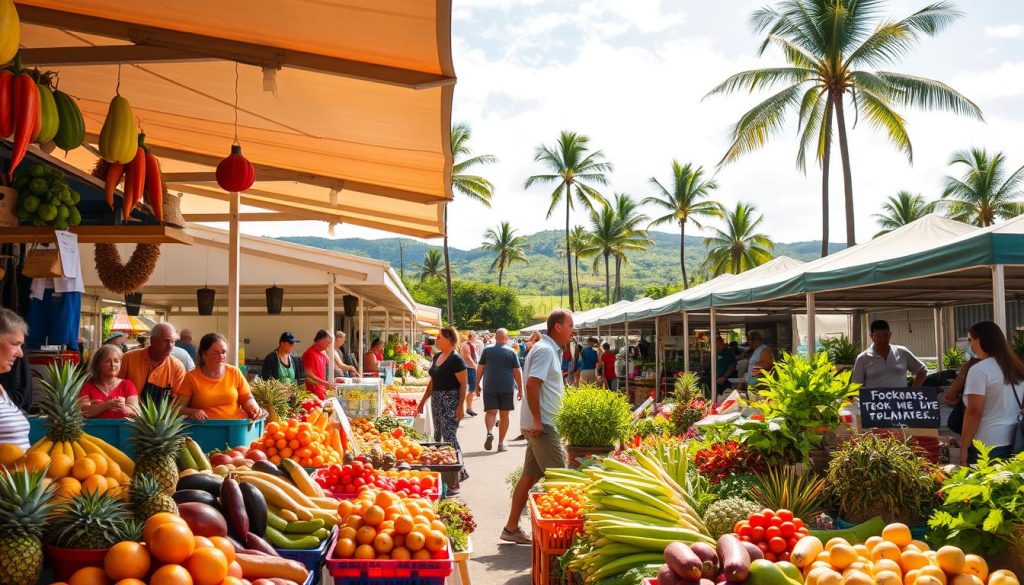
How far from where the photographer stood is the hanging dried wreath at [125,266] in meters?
6.13

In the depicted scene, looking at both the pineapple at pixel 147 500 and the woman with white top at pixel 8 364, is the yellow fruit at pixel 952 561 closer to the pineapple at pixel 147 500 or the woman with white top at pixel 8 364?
the pineapple at pixel 147 500

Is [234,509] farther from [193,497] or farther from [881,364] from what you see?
[881,364]

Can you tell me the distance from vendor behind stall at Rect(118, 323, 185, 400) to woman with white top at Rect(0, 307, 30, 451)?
3097mm

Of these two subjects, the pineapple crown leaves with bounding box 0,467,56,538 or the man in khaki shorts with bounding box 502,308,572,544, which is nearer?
the pineapple crown leaves with bounding box 0,467,56,538

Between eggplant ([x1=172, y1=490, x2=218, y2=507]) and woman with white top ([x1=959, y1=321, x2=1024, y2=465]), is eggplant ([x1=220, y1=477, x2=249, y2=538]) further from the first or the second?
woman with white top ([x1=959, y1=321, x2=1024, y2=465])

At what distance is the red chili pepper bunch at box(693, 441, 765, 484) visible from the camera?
16.4 ft

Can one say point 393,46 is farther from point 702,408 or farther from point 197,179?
point 702,408

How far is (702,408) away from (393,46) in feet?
26.2

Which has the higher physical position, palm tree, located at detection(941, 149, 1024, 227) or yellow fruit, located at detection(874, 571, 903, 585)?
palm tree, located at detection(941, 149, 1024, 227)

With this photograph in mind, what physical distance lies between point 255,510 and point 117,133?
2240 millimetres

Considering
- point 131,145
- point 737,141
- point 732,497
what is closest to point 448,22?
point 131,145

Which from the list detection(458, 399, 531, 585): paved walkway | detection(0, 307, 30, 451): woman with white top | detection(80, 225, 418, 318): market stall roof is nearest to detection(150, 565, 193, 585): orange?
detection(0, 307, 30, 451): woman with white top

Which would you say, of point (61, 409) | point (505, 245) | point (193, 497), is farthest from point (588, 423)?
point (505, 245)

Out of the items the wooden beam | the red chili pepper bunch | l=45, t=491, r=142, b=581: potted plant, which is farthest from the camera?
the red chili pepper bunch
